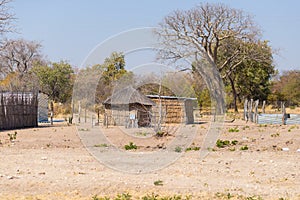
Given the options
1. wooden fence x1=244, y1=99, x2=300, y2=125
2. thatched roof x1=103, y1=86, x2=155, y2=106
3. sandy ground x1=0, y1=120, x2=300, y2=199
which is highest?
thatched roof x1=103, y1=86, x2=155, y2=106

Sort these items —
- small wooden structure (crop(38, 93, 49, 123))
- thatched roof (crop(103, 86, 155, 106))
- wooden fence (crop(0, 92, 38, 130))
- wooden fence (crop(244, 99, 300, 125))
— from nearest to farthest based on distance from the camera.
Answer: wooden fence (crop(0, 92, 38, 130)) < thatched roof (crop(103, 86, 155, 106)) < wooden fence (crop(244, 99, 300, 125)) < small wooden structure (crop(38, 93, 49, 123))

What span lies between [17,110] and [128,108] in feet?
21.6

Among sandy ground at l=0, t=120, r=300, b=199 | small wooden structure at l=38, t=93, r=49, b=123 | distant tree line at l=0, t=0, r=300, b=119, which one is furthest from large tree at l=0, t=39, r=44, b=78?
sandy ground at l=0, t=120, r=300, b=199

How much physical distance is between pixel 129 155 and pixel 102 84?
30281 millimetres

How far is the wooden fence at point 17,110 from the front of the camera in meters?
25.7

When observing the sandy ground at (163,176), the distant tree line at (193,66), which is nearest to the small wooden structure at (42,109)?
the distant tree line at (193,66)

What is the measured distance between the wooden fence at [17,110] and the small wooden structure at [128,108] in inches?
171

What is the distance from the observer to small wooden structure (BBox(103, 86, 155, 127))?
28.4 m

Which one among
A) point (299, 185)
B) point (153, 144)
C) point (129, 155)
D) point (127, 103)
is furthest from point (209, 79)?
point (299, 185)

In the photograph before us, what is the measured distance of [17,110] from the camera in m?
26.8

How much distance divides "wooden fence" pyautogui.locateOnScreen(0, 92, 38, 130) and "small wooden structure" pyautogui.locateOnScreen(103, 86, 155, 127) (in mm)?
4346

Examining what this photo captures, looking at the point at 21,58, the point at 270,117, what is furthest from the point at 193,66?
the point at 21,58

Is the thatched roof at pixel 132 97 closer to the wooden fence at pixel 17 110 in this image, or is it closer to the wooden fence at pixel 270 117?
the wooden fence at pixel 17 110

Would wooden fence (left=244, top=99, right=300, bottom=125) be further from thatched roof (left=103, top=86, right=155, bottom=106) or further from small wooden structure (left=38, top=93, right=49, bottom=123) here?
small wooden structure (left=38, top=93, right=49, bottom=123)
